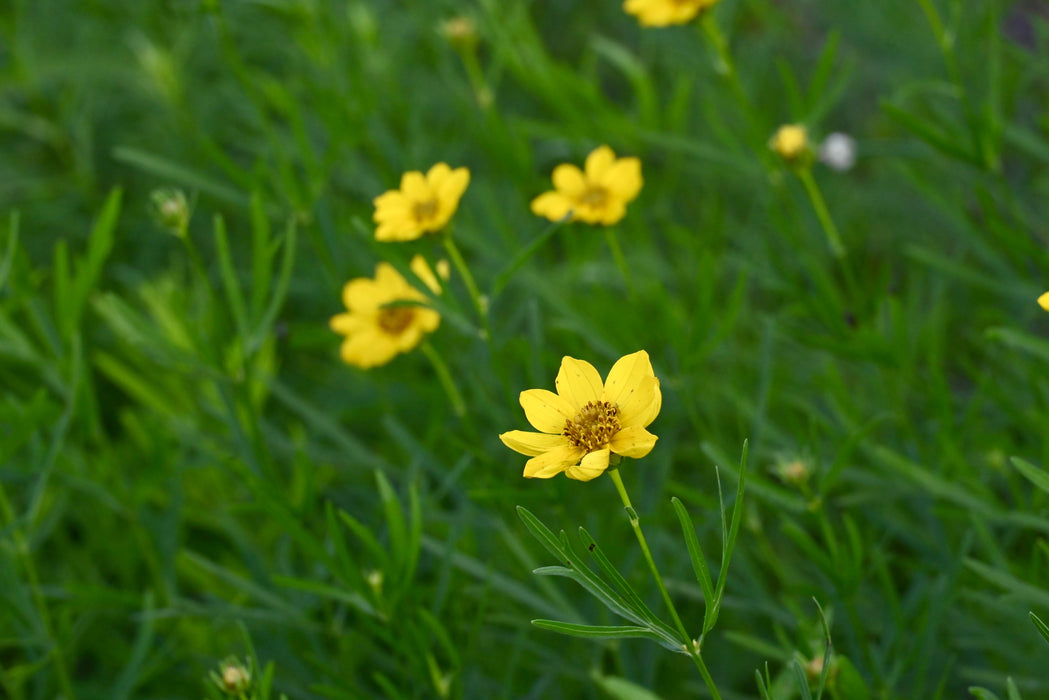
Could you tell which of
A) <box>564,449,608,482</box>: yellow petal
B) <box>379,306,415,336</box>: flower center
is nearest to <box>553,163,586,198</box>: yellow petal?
<box>379,306,415,336</box>: flower center

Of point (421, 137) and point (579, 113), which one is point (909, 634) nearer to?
point (579, 113)

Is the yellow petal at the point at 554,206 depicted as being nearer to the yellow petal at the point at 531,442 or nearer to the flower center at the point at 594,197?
the flower center at the point at 594,197

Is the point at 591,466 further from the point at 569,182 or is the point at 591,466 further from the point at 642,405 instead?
the point at 569,182

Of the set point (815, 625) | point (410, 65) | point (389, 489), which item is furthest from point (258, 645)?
point (410, 65)

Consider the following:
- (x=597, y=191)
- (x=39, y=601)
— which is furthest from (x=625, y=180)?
(x=39, y=601)

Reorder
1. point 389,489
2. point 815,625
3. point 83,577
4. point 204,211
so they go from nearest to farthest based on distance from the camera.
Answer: point 389,489
point 815,625
point 83,577
point 204,211

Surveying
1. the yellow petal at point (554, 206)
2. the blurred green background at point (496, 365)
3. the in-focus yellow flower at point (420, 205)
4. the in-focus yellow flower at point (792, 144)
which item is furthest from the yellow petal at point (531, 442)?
the in-focus yellow flower at point (792, 144)
